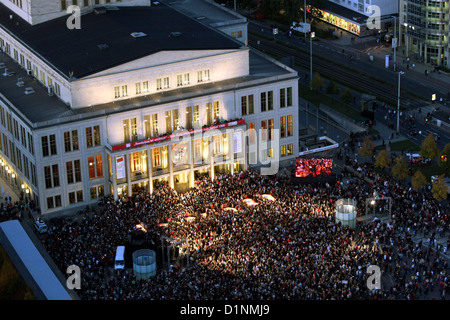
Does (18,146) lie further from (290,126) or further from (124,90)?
(290,126)

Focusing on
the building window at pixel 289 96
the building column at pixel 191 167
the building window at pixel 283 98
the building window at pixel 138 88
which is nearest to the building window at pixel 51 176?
the building window at pixel 138 88

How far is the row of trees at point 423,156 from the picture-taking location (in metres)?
164

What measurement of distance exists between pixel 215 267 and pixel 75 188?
34.0 metres

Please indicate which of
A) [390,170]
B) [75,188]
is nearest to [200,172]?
[75,188]

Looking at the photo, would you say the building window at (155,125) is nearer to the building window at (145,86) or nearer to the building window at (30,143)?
the building window at (145,86)

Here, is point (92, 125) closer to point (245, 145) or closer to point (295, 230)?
point (245, 145)

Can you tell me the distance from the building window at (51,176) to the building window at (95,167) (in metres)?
5.38

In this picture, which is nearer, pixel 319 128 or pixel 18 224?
pixel 18 224

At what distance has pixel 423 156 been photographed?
181m

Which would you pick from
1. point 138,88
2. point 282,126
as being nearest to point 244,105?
point 282,126

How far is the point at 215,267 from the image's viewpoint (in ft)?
470

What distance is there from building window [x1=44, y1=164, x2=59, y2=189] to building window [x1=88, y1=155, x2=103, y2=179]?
538cm
